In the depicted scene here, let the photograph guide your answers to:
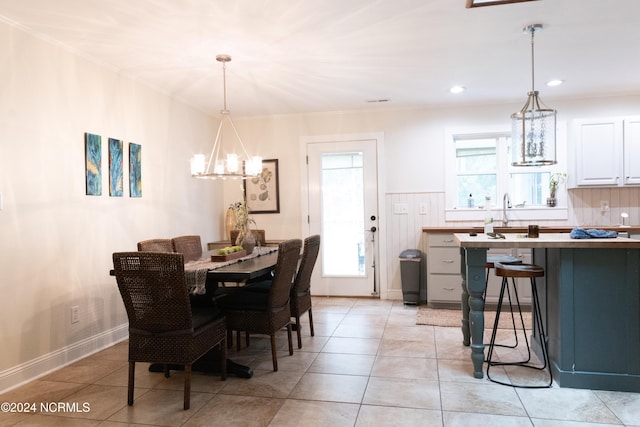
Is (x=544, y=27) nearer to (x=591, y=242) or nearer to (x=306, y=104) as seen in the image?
(x=591, y=242)

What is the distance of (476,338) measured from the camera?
8.87 ft

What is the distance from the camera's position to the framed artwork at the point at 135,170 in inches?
151

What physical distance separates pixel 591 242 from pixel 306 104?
334 cm

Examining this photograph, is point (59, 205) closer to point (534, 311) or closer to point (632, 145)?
point (534, 311)

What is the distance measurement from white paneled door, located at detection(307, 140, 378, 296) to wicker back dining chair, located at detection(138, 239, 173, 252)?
7.25 ft

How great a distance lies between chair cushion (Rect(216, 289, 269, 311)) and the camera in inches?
114

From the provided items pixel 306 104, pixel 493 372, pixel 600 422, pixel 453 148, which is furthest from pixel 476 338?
pixel 306 104

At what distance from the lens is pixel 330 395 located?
8.27 ft

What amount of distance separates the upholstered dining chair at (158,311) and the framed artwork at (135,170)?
176 centimetres

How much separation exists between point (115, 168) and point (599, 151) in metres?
4.85

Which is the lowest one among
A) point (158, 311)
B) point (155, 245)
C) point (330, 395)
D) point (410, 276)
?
point (330, 395)

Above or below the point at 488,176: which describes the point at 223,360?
below

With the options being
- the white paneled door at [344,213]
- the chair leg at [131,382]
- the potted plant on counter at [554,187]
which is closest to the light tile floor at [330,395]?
the chair leg at [131,382]

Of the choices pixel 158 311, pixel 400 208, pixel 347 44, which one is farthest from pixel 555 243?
pixel 400 208
